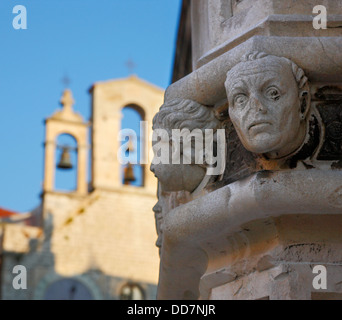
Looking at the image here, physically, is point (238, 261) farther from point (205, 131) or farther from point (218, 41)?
point (218, 41)

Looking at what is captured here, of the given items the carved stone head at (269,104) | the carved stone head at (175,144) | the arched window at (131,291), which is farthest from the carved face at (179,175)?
the arched window at (131,291)

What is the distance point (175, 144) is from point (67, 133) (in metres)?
20.4

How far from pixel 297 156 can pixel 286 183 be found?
0.15m

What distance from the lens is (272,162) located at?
2.74 metres

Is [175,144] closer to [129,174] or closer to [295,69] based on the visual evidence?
[295,69]

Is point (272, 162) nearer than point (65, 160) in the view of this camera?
Yes

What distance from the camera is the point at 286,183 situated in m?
2.64

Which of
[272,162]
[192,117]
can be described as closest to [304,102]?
[272,162]

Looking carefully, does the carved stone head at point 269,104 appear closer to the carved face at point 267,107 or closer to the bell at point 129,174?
the carved face at point 267,107

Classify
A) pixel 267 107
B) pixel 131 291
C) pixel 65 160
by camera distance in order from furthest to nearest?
pixel 131 291, pixel 65 160, pixel 267 107

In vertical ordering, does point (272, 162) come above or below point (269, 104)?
Result: below

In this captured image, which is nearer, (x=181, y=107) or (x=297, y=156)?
(x=297, y=156)

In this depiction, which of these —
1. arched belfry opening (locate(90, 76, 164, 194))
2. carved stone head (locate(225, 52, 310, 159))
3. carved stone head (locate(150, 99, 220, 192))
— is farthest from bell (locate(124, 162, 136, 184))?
carved stone head (locate(225, 52, 310, 159))
